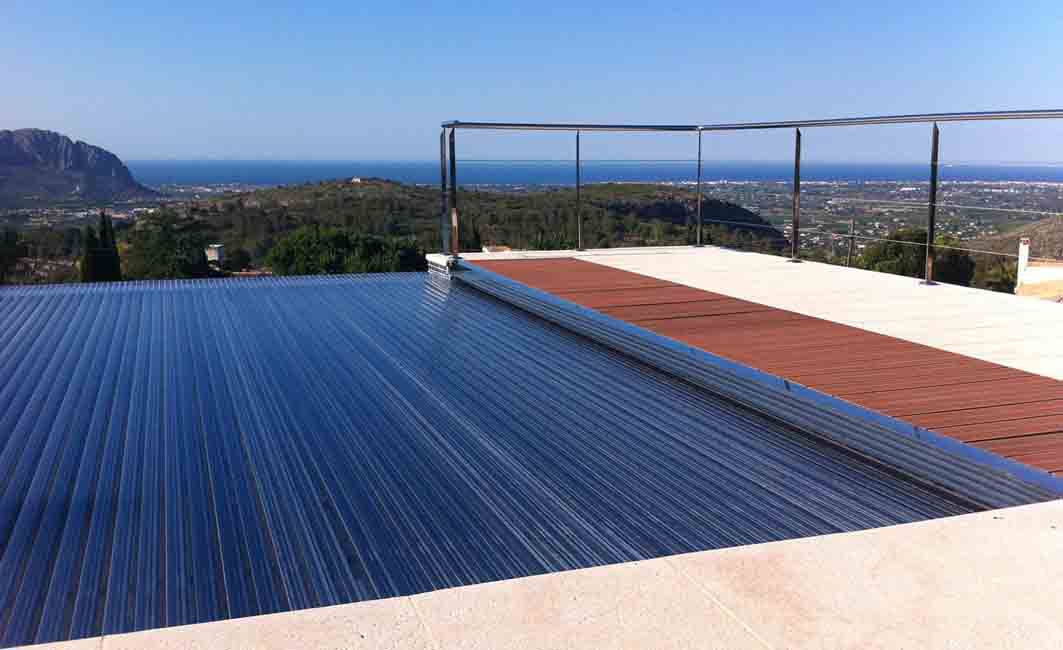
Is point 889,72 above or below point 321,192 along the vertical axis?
above

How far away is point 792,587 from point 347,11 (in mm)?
21690

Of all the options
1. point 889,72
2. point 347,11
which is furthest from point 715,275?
point 889,72

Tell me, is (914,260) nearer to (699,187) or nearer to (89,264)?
(699,187)

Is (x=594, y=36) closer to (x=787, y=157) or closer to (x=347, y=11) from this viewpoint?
(x=347, y=11)

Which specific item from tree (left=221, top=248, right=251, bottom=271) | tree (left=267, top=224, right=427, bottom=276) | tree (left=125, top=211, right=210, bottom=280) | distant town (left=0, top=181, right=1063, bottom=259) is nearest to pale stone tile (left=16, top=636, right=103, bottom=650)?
distant town (left=0, top=181, right=1063, bottom=259)

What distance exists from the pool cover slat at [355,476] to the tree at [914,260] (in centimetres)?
184

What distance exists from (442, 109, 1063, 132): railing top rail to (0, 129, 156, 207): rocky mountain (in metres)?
16.1

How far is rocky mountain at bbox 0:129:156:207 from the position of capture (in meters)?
20.2

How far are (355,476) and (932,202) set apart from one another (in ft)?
9.12

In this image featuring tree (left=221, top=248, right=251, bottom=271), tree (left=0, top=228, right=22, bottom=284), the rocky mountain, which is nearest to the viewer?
tree (left=0, top=228, right=22, bottom=284)

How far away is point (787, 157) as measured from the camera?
4.47 m

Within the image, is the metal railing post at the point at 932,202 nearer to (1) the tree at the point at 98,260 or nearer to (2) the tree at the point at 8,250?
(2) the tree at the point at 8,250

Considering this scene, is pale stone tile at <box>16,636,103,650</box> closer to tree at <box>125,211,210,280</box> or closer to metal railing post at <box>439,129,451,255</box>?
metal railing post at <box>439,129,451,255</box>

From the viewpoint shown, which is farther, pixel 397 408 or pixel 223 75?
pixel 223 75
